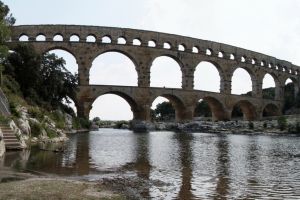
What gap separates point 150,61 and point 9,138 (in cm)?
4167

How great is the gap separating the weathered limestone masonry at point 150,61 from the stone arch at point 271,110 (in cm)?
185

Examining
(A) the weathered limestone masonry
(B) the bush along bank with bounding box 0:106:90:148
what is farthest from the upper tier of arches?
(B) the bush along bank with bounding box 0:106:90:148

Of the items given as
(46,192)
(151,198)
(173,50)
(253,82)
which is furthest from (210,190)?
(253,82)

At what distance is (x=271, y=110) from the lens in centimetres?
7631

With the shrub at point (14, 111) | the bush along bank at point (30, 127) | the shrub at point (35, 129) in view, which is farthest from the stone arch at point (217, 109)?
the shrub at point (14, 111)

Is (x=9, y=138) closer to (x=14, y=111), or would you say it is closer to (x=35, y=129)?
(x=14, y=111)

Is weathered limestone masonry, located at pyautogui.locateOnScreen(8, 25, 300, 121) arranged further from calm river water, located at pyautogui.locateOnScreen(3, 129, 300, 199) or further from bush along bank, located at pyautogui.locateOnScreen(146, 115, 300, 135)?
calm river water, located at pyautogui.locateOnScreen(3, 129, 300, 199)

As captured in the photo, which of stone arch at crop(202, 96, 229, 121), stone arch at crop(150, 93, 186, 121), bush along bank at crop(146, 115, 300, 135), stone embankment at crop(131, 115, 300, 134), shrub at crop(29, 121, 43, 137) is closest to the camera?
shrub at crop(29, 121, 43, 137)

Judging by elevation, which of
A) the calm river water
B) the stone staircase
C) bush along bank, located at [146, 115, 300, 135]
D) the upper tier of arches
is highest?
the upper tier of arches

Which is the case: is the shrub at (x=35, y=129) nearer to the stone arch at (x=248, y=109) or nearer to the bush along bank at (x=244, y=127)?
the bush along bank at (x=244, y=127)

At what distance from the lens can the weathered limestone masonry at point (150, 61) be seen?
181ft

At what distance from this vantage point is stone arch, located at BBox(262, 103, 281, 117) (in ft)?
246

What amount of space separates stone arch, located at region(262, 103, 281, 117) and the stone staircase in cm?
6169

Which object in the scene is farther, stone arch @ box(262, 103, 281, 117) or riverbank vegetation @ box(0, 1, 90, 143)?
stone arch @ box(262, 103, 281, 117)
